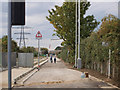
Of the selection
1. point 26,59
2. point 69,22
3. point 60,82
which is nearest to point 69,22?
point 69,22

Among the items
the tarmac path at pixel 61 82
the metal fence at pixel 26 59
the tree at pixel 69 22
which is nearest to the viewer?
the tarmac path at pixel 61 82

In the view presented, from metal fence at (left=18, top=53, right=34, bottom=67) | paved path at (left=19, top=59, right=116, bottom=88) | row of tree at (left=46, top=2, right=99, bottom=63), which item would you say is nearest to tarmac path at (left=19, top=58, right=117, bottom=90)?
paved path at (left=19, top=59, right=116, bottom=88)

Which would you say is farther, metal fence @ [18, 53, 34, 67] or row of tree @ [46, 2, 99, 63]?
row of tree @ [46, 2, 99, 63]

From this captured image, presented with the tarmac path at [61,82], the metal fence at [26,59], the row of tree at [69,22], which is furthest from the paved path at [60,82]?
the row of tree at [69,22]

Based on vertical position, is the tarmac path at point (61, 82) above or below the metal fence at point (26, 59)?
below

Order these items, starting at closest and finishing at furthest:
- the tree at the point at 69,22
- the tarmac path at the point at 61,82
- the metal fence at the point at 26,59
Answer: the tarmac path at the point at 61,82 → the metal fence at the point at 26,59 → the tree at the point at 69,22

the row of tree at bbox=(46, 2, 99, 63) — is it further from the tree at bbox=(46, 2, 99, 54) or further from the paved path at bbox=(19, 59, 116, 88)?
the paved path at bbox=(19, 59, 116, 88)

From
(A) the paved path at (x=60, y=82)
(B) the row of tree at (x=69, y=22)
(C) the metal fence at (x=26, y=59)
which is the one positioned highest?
(B) the row of tree at (x=69, y=22)

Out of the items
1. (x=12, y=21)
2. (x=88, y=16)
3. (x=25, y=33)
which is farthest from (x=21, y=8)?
(x=25, y=33)

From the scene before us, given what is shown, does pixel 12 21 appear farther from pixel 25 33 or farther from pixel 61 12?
pixel 25 33

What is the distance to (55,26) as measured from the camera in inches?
1196

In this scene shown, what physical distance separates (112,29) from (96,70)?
20.4 ft

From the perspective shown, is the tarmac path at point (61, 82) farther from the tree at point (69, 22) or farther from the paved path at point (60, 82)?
the tree at point (69, 22)

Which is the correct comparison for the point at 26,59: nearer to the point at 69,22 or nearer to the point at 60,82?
the point at 69,22
